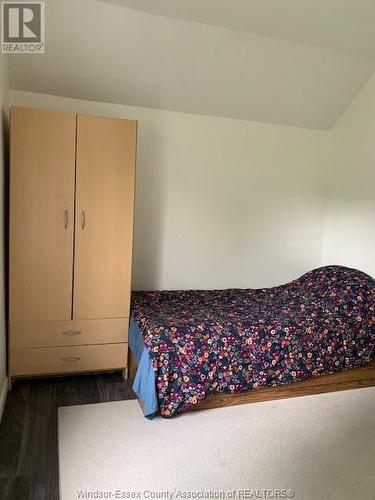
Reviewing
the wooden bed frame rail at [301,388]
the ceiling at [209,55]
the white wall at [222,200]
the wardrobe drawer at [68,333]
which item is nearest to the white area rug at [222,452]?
the wooden bed frame rail at [301,388]

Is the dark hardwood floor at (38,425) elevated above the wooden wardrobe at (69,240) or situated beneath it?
situated beneath

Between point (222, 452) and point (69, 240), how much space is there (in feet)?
5.17

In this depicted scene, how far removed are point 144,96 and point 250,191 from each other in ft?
4.35

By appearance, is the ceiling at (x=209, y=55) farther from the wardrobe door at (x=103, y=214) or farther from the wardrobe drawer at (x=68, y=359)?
the wardrobe drawer at (x=68, y=359)

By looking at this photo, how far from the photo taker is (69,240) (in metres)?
2.49

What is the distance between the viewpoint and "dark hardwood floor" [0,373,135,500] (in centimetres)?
166

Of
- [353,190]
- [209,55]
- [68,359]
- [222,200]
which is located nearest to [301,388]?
[68,359]

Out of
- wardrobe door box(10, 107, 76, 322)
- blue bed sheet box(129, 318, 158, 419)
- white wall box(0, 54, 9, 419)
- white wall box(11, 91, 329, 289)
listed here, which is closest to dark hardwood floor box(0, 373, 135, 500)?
white wall box(0, 54, 9, 419)

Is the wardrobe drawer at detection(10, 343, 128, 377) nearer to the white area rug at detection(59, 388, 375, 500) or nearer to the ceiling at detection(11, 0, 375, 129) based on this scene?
the white area rug at detection(59, 388, 375, 500)

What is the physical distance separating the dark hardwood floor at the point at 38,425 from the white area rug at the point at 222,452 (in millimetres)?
65

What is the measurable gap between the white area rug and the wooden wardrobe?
1.47ft

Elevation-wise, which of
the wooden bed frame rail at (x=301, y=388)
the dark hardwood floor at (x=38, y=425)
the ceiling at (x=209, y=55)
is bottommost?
the dark hardwood floor at (x=38, y=425)

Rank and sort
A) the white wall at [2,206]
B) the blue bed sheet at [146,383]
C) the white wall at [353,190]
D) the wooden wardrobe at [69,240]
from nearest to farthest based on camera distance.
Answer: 1. the blue bed sheet at [146,383]
2. the white wall at [2,206]
3. the wooden wardrobe at [69,240]
4. the white wall at [353,190]

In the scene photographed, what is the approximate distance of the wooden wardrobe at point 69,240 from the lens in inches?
94.3
